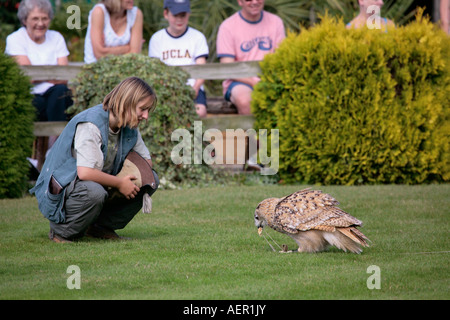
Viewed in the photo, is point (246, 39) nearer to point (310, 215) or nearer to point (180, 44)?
point (180, 44)

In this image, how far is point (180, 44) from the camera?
10781 millimetres

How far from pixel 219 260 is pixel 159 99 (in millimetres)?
4681

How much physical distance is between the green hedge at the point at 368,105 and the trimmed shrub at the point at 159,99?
4.71 ft

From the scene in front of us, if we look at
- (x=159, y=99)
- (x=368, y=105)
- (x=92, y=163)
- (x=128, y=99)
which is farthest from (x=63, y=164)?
(x=368, y=105)

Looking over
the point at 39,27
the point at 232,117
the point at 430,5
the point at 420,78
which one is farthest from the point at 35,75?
the point at 430,5

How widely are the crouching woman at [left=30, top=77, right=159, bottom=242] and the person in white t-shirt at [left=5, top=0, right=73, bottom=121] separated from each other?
422 cm

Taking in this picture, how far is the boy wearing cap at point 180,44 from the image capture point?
10.6 m

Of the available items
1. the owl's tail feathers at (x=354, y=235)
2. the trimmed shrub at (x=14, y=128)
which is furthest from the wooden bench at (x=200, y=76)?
the owl's tail feathers at (x=354, y=235)

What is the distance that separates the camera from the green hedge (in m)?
9.67

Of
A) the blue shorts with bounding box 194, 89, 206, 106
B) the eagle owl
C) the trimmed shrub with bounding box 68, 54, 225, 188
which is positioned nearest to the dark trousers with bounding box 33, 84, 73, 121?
the trimmed shrub with bounding box 68, 54, 225, 188

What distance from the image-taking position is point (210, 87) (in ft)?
51.0

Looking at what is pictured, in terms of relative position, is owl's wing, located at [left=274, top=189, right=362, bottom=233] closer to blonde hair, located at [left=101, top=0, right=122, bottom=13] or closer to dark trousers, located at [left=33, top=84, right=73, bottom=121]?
dark trousers, located at [left=33, top=84, right=73, bottom=121]

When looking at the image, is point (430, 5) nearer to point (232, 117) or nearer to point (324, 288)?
point (232, 117)

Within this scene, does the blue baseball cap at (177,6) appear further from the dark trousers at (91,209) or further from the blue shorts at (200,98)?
the dark trousers at (91,209)
